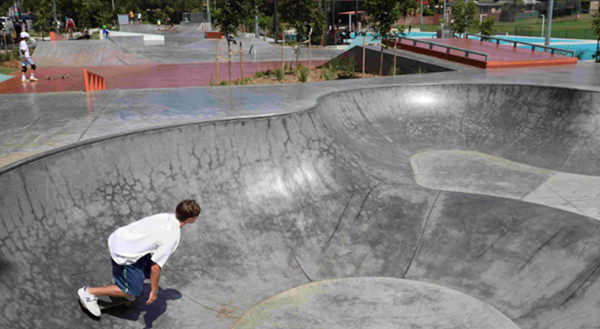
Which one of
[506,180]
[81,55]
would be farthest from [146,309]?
[81,55]

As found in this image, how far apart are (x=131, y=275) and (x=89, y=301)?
1.75 feet

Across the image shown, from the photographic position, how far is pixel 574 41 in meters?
40.4

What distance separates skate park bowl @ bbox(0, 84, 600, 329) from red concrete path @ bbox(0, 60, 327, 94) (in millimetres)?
9334

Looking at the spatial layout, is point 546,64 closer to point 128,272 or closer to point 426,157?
point 426,157

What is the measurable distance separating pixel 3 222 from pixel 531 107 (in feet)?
32.5

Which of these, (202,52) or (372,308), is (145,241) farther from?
(202,52)

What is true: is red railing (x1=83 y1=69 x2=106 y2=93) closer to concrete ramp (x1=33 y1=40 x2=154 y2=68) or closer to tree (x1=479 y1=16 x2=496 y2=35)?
concrete ramp (x1=33 y1=40 x2=154 y2=68)

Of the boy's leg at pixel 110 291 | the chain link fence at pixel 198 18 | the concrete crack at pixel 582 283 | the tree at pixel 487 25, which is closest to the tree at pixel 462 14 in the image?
the tree at pixel 487 25

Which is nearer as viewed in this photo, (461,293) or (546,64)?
(461,293)

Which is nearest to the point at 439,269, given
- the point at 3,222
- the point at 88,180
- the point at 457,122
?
the point at 88,180

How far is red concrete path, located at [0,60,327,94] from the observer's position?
15.4 meters

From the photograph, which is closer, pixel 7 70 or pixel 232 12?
pixel 232 12

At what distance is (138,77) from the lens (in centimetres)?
1817

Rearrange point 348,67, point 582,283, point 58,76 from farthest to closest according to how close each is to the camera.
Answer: point 58,76
point 348,67
point 582,283
